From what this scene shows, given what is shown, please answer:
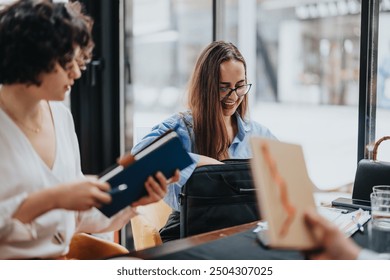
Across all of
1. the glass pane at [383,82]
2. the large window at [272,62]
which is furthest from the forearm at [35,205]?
A: the glass pane at [383,82]

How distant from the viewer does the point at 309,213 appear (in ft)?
2.78

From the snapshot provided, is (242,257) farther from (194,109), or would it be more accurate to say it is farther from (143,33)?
(143,33)

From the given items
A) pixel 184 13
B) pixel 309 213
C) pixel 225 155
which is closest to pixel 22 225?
pixel 309 213

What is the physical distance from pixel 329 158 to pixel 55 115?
1399 millimetres

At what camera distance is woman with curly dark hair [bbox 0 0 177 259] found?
1.00 metres

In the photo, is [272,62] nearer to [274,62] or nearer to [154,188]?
[274,62]

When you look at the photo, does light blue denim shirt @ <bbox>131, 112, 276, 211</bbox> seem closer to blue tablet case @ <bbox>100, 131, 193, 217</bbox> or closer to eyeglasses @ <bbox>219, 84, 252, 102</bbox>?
eyeglasses @ <bbox>219, 84, 252, 102</bbox>

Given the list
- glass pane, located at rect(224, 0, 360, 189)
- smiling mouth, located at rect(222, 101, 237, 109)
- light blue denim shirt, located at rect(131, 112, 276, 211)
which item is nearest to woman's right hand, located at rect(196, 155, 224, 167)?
light blue denim shirt, located at rect(131, 112, 276, 211)

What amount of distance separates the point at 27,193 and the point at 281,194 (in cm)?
54

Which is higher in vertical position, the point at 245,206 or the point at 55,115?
the point at 55,115

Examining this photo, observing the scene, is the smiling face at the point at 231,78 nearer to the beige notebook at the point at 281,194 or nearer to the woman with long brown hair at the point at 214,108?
the woman with long brown hair at the point at 214,108

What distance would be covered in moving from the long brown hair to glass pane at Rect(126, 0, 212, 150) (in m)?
0.63

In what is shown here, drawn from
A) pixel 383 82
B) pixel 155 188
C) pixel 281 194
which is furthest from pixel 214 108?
pixel 281 194

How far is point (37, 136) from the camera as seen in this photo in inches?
45.7
